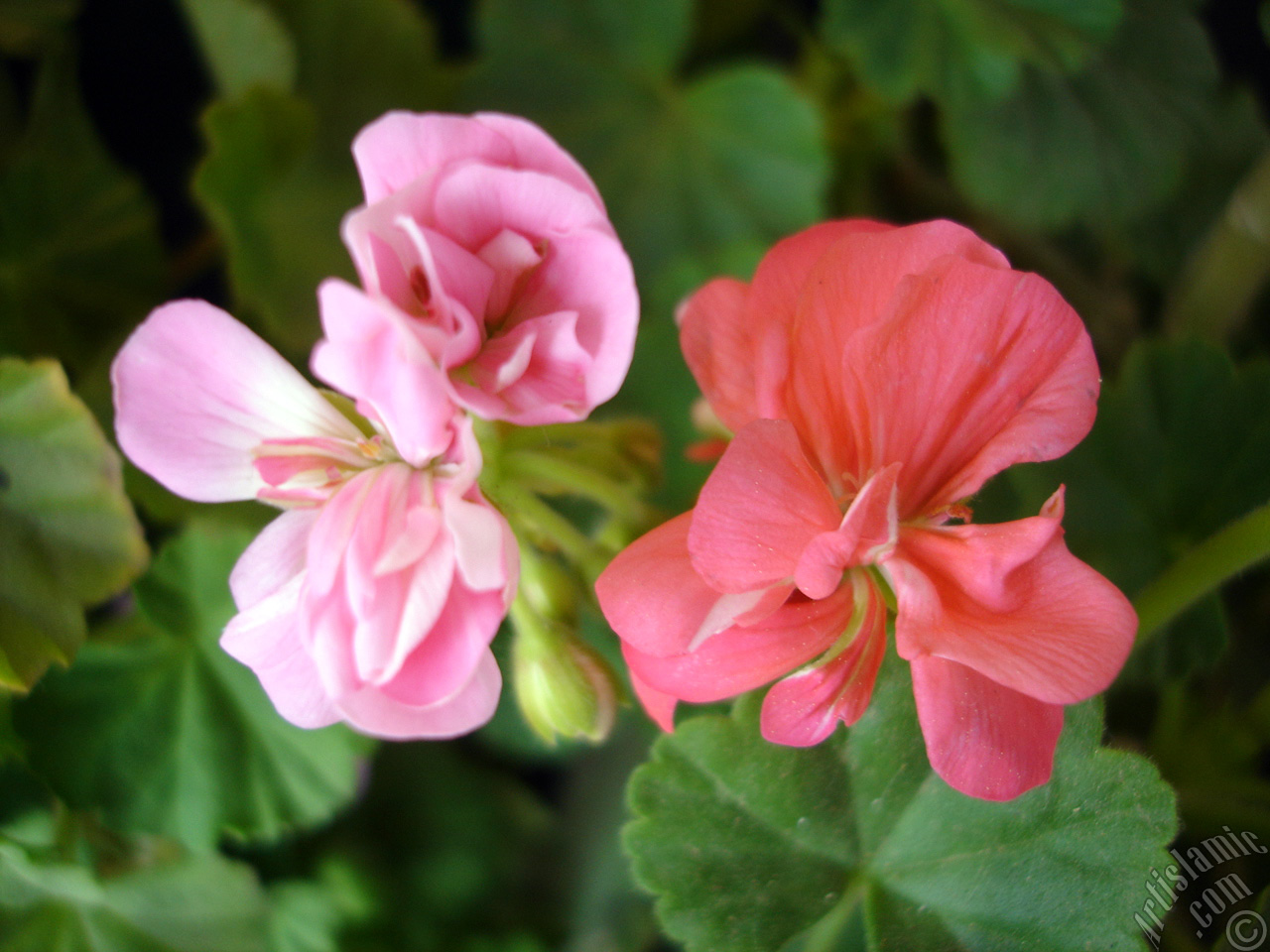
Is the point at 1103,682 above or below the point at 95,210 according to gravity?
above

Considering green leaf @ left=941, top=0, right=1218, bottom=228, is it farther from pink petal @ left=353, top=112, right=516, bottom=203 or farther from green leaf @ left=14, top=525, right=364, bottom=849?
green leaf @ left=14, top=525, right=364, bottom=849

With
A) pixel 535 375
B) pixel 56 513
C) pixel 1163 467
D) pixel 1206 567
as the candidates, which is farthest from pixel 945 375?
pixel 56 513

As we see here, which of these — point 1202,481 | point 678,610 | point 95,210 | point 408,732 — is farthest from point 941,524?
point 95,210

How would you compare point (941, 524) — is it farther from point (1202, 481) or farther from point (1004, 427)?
point (1202, 481)

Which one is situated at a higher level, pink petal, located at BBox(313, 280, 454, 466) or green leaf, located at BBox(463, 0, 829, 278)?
pink petal, located at BBox(313, 280, 454, 466)

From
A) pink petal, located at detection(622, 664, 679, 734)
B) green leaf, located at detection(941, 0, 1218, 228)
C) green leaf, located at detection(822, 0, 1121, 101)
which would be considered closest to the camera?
pink petal, located at detection(622, 664, 679, 734)

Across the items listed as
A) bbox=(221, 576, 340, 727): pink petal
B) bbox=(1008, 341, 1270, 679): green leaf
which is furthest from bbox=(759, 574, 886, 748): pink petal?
bbox=(1008, 341, 1270, 679): green leaf

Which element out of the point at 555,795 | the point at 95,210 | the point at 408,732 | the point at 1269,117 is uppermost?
the point at 1269,117
